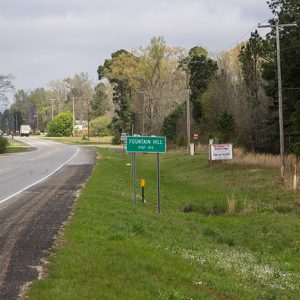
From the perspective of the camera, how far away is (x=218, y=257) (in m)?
11.1

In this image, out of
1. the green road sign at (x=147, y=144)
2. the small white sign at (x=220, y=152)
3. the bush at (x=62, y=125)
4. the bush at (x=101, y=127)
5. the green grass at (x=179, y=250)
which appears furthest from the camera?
the bush at (x=62, y=125)

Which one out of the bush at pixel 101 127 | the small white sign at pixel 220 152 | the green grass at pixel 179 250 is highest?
the bush at pixel 101 127

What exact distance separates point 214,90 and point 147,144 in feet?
179

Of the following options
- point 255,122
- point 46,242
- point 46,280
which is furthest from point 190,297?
point 255,122

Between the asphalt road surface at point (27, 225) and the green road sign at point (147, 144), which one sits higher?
the green road sign at point (147, 144)

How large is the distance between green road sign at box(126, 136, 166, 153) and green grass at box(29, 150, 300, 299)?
2057 millimetres

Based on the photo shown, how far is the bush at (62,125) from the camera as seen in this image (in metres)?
143

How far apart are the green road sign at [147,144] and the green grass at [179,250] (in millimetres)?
2057

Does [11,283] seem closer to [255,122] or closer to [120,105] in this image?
[255,122]

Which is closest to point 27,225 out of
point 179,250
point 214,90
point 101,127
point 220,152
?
point 179,250

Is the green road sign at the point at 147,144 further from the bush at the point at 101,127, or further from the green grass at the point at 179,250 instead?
the bush at the point at 101,127

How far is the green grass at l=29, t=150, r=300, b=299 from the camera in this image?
7.32m

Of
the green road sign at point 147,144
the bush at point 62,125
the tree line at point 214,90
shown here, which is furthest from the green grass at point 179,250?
the bush at point 62,125

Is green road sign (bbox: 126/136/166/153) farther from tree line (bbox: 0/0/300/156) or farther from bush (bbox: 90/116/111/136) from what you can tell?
bush (bbox: 90/116/111/136)
